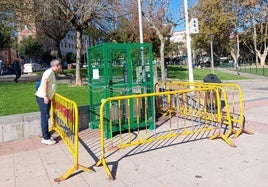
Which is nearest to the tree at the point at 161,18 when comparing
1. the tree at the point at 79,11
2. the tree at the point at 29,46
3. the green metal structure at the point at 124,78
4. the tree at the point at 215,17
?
the tree at the point at 79,11

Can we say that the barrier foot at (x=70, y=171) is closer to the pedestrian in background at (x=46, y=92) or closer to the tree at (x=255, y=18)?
the pedestrian in background at (x=46, y=92)

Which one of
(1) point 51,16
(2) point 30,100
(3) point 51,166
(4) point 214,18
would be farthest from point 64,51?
(3) point 51,166

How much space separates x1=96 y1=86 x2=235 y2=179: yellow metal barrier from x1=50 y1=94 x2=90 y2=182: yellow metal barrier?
1.61 ft

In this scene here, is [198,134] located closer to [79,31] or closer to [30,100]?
[30,100]

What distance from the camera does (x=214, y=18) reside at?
138 ft

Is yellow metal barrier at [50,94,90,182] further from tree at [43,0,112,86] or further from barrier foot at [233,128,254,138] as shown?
tree at [43,0,112,86]

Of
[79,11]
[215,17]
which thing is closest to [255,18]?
[215,17]

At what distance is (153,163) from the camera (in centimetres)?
521

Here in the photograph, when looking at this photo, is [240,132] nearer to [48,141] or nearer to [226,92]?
[226,92]

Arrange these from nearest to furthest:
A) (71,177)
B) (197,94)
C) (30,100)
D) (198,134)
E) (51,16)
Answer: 1. (71,177)
2. (198,134)
3. (197,94)
4. (30,100)
5. (51,16)

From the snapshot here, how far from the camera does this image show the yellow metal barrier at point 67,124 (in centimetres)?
480

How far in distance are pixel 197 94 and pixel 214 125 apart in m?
1.17

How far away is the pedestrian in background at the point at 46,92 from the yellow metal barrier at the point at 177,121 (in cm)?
118

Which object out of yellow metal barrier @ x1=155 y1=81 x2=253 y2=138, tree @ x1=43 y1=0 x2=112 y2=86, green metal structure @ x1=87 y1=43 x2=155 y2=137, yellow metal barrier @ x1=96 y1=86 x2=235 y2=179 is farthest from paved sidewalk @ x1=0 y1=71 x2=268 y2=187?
tree @ x1=43 y1=0 x2=112 y2=86
